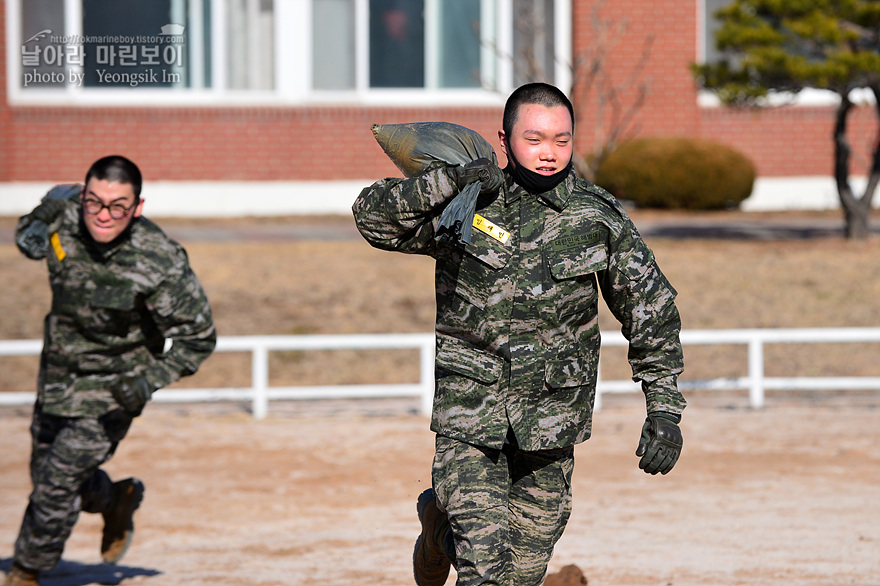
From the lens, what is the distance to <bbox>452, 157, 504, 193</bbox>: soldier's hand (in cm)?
428

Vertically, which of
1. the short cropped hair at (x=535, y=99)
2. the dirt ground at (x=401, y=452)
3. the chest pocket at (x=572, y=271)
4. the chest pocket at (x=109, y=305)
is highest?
the short cropped hair at (x=535, y=99)

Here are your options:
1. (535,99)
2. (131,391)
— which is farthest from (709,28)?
(535,99)

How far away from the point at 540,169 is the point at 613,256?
41 cm

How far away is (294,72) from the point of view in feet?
71.7

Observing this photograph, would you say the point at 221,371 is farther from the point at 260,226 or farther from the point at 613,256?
the point at 613,256

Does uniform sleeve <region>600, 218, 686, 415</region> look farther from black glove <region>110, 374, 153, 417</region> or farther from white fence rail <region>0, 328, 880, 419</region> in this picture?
white fence rail <region>0, 328, 880, 419</region>

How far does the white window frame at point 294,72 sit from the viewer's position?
20.9 meters

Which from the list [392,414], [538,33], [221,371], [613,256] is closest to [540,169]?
[613,256]

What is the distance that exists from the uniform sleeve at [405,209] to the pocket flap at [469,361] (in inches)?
14.2

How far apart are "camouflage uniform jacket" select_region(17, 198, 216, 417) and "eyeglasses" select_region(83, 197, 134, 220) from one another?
0.53ft

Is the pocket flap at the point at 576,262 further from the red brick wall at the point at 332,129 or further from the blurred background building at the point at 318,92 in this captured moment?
the blurred background building at the point at 318,92

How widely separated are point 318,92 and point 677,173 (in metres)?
6.31

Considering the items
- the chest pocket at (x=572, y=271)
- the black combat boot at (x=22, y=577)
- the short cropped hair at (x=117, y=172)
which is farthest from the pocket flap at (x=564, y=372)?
the black combat boot at (x=22, y=577)

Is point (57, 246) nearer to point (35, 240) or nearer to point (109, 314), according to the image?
point (35, 240)
